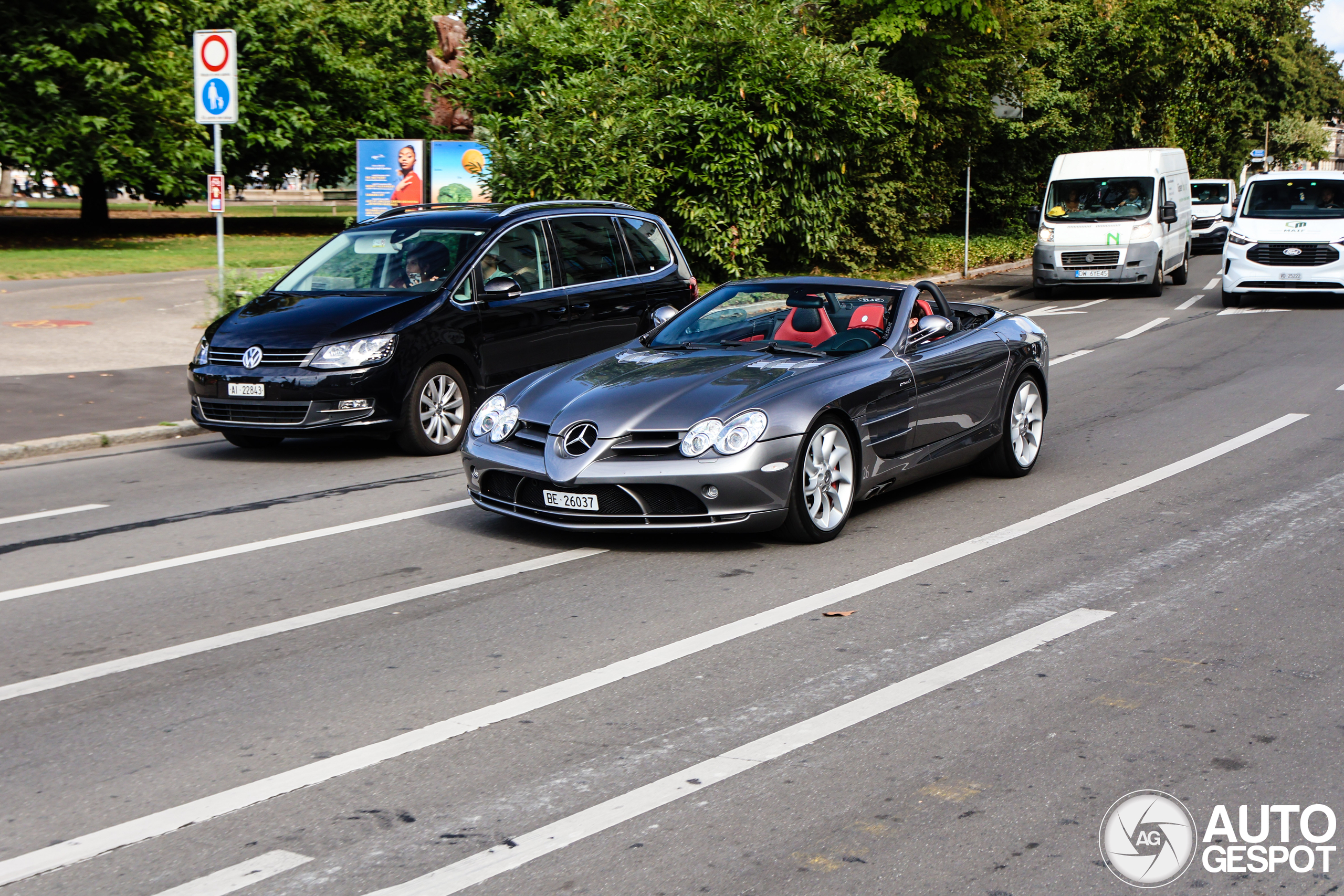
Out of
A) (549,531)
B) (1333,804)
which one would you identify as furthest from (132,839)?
(549,531)

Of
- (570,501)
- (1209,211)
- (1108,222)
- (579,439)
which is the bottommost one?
(570,501)

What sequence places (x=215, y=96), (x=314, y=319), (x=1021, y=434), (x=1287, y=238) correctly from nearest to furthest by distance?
(x=1021, y=434) < (x=314, y=319) < (x=215, y=96) < (x=1287, y=238)

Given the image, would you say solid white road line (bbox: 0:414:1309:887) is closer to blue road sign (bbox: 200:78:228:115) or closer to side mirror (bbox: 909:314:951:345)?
side mirror (bbox: 909:314:951:345)

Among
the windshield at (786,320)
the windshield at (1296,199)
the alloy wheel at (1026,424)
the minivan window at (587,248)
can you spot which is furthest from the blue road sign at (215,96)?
the windshield at (1296,199)

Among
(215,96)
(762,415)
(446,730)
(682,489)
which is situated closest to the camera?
(446,730)

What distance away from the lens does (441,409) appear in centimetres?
1072

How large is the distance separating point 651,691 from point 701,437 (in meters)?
2.19

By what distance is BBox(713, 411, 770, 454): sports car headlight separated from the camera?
7.04 metres

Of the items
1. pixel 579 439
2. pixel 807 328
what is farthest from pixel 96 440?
pixel 807 328

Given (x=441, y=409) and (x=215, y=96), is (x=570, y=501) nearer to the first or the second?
(x=441, y=409)

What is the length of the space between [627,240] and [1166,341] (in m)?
8.99

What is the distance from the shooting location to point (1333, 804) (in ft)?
13.4

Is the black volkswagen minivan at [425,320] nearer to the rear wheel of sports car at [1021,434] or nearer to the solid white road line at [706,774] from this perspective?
the rear wheel of sports car at [1021,434]

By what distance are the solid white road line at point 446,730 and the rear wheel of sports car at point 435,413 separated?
15.1ft
